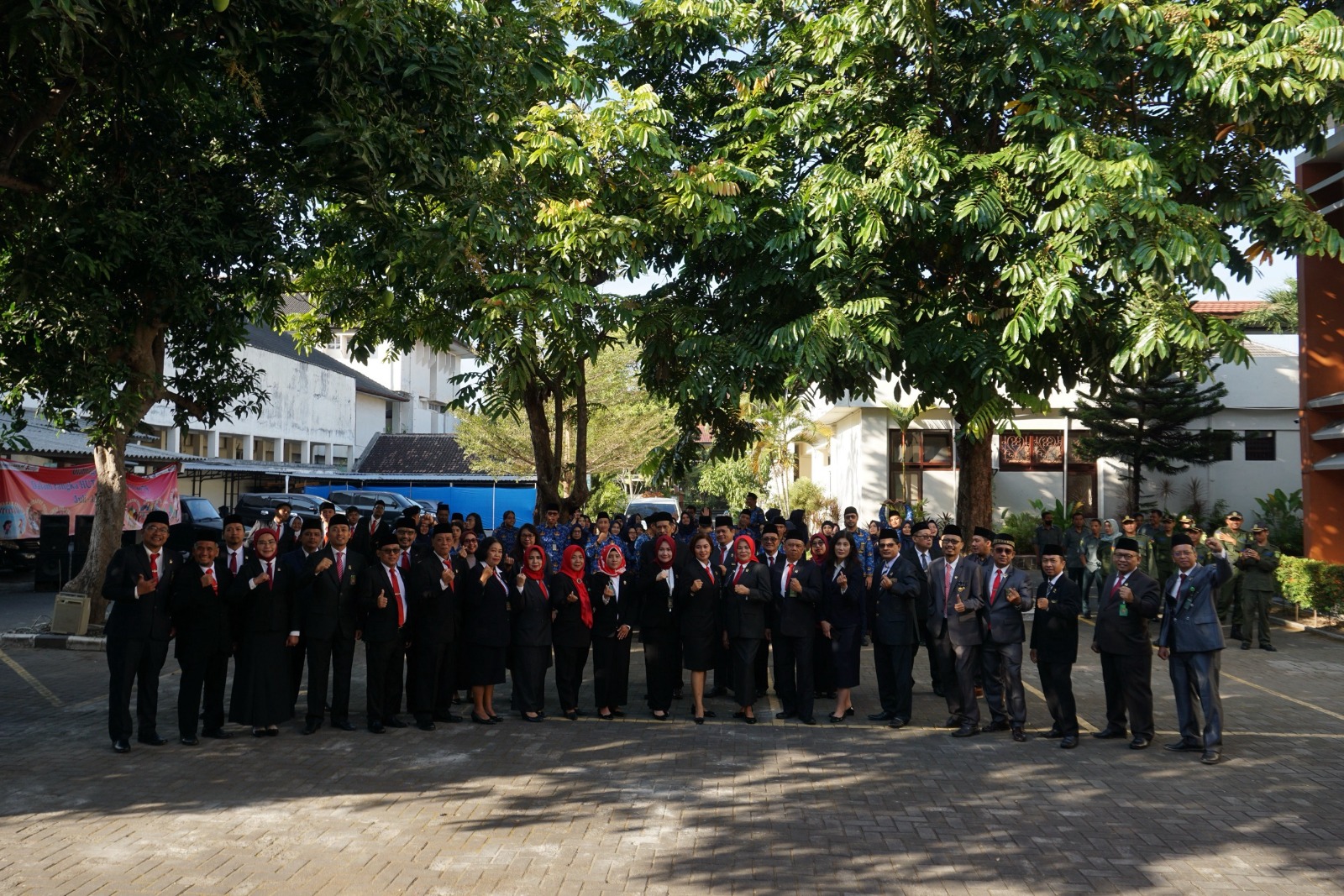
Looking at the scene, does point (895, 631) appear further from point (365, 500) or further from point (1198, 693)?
point (365, 500)

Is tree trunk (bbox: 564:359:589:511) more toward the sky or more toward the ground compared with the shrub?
more toward the sky

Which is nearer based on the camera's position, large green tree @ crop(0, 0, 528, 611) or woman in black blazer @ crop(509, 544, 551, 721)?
large green tree @ crop(0, 0, 528, 611)

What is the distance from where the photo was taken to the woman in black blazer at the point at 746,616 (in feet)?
35.1

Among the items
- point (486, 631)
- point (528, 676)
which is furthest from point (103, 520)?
point (528, 676)

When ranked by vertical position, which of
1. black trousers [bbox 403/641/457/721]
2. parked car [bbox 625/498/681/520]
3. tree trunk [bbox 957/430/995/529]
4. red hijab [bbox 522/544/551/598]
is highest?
tree trunk [bbox 957/430/995/529]

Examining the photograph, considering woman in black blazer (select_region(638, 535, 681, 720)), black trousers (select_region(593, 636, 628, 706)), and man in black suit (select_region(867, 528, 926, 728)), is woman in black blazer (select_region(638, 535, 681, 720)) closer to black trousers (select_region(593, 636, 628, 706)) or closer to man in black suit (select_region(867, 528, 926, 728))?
black trousers (select_region(593, 636, 628, 706))

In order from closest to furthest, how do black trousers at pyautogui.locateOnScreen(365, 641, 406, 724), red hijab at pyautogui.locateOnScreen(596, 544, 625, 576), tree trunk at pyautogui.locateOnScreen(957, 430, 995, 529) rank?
black trousers at pyautogui.locateOnScreen(365, 641, 406, 724)
red hijab at pyautogui.locateOnScreen(596, 544, 625, 576)
tree trunk at pyautogui.locateOnScreen(957, 430, 995, 529)

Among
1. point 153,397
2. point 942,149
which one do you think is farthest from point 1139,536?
point 153,397

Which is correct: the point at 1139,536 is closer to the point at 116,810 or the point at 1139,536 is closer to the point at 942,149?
the point at 942,149

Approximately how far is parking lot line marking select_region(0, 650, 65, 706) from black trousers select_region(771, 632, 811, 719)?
275 inches

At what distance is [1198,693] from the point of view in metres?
9.50

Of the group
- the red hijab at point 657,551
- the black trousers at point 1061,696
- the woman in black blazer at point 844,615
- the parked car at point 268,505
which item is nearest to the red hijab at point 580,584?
the red hijab at point 657,551

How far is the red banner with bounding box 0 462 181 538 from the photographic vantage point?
22531 mm

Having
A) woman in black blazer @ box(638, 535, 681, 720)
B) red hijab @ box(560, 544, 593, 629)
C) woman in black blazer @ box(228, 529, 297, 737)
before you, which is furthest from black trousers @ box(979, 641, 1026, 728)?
woman in black blazer @ box(228, 529, 297, 737)
